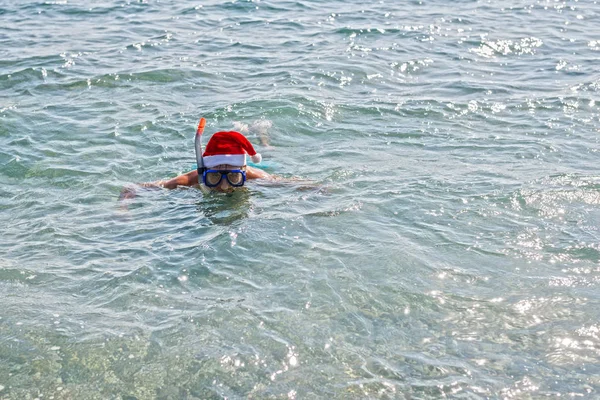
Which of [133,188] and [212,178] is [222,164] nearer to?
[212,178]

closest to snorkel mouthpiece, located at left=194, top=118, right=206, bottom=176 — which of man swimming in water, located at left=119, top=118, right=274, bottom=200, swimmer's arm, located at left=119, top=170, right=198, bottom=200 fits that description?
man swimming in water, located at left=119, top=118, right=274, bottom=200

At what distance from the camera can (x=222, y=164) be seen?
24.0ft

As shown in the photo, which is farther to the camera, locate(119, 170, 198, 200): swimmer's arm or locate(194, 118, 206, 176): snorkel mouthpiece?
locate(119, 170, 198, 200): swimmer's arm

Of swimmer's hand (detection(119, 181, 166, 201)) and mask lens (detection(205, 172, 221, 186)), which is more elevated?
mask lens (detection(205, 172, 221, 186))

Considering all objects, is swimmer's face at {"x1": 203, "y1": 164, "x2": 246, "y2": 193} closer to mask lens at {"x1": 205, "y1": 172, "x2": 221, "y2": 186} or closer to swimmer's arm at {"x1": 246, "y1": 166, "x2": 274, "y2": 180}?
mask lens at {"x1": 205, "y1": 172, "x2": 221, "y2": 186}

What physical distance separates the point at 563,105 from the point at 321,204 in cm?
451

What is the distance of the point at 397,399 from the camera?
13.9 feet

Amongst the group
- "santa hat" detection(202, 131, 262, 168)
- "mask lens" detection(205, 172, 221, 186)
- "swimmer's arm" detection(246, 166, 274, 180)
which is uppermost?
"santa hat" detection(202, 131, 262, 168)

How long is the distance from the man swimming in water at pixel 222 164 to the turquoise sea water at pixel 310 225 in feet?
0.46

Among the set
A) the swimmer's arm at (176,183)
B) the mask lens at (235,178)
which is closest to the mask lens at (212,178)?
the mask lens at (235,178)

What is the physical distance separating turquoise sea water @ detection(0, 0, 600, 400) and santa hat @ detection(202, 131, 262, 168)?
37 cm

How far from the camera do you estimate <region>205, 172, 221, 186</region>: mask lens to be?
24.1 ft

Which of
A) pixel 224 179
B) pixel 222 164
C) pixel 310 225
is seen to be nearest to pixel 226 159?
pixel 222 164

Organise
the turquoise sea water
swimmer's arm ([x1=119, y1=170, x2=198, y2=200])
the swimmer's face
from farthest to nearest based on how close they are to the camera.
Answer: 1. swimmer's arm ([x1=119, y1=170, x2=198, y2=200])
2. the swimmer's face
3. the turquoise sea water
